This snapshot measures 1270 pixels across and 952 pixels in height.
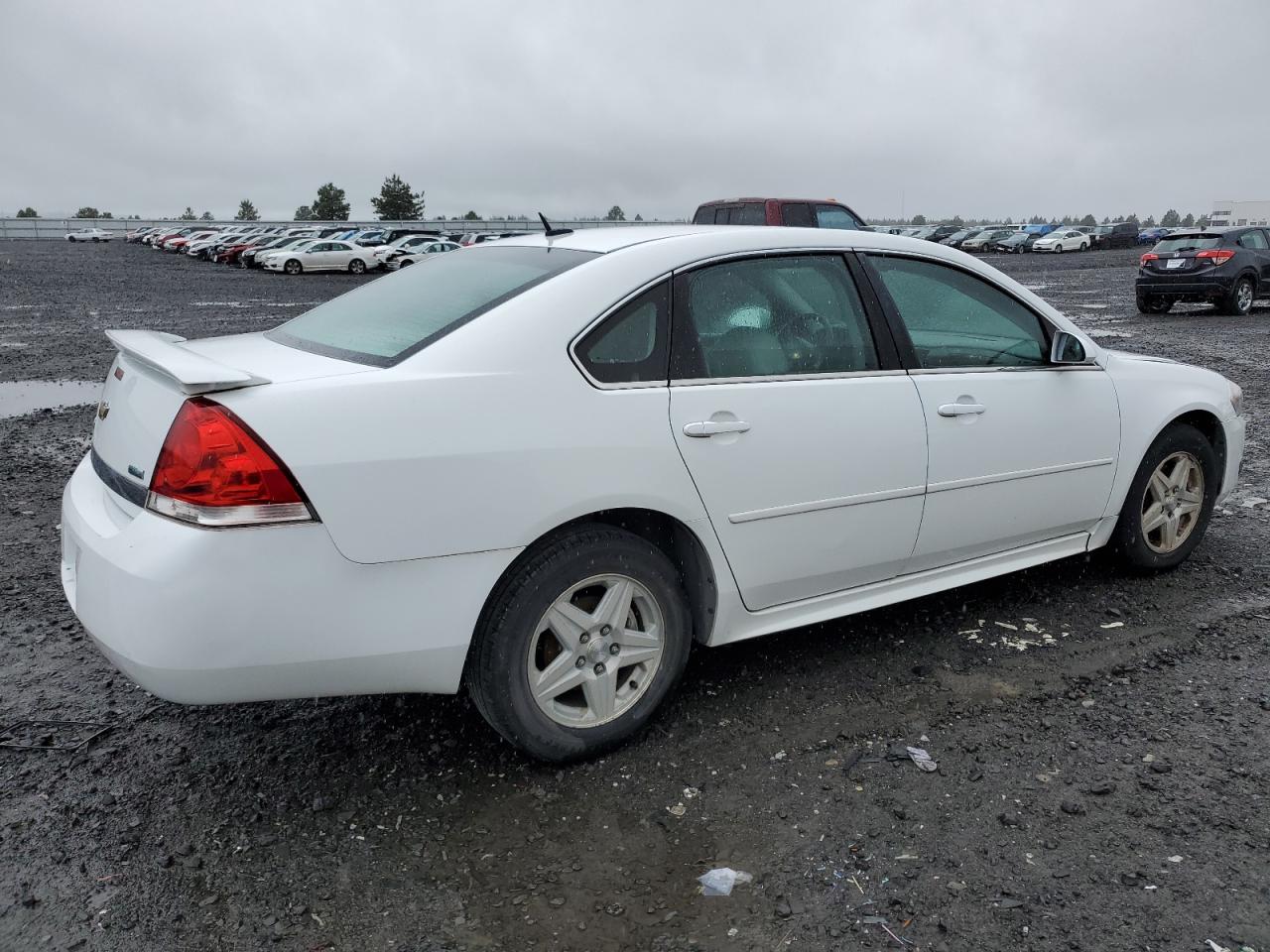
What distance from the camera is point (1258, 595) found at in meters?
4.55

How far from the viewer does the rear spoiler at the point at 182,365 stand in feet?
8.66

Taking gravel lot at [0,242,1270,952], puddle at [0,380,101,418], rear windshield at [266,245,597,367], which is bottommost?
gravel lot at [0,242,1270,952]

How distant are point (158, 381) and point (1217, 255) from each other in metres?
19.5

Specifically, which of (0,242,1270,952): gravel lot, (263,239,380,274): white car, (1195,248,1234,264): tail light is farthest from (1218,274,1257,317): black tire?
(263,239,380,274): white car

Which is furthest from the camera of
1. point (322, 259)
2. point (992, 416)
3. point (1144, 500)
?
point (322, 259)

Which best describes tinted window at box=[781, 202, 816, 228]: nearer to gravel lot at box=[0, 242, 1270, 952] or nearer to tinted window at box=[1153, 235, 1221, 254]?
tinted window at box=[1153, 235, 1221, 254]

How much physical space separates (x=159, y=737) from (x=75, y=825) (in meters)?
0.52

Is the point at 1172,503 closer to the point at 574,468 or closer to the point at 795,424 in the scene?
the point at 795,424

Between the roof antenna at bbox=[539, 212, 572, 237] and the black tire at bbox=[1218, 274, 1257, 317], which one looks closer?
the roof antenna at bbox=[539, 212, 572, 237]

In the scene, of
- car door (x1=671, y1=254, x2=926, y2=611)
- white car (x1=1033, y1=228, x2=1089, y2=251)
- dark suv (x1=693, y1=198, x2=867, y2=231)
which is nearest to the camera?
car door (x1=671, y1=254, x2=926, y2=611)

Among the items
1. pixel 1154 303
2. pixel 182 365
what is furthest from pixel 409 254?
pixel 182 365

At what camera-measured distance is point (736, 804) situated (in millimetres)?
2998

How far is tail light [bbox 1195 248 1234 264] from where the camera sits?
1814cm

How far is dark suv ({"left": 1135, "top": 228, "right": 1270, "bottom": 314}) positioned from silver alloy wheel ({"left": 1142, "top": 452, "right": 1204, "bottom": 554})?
50.2 ft
